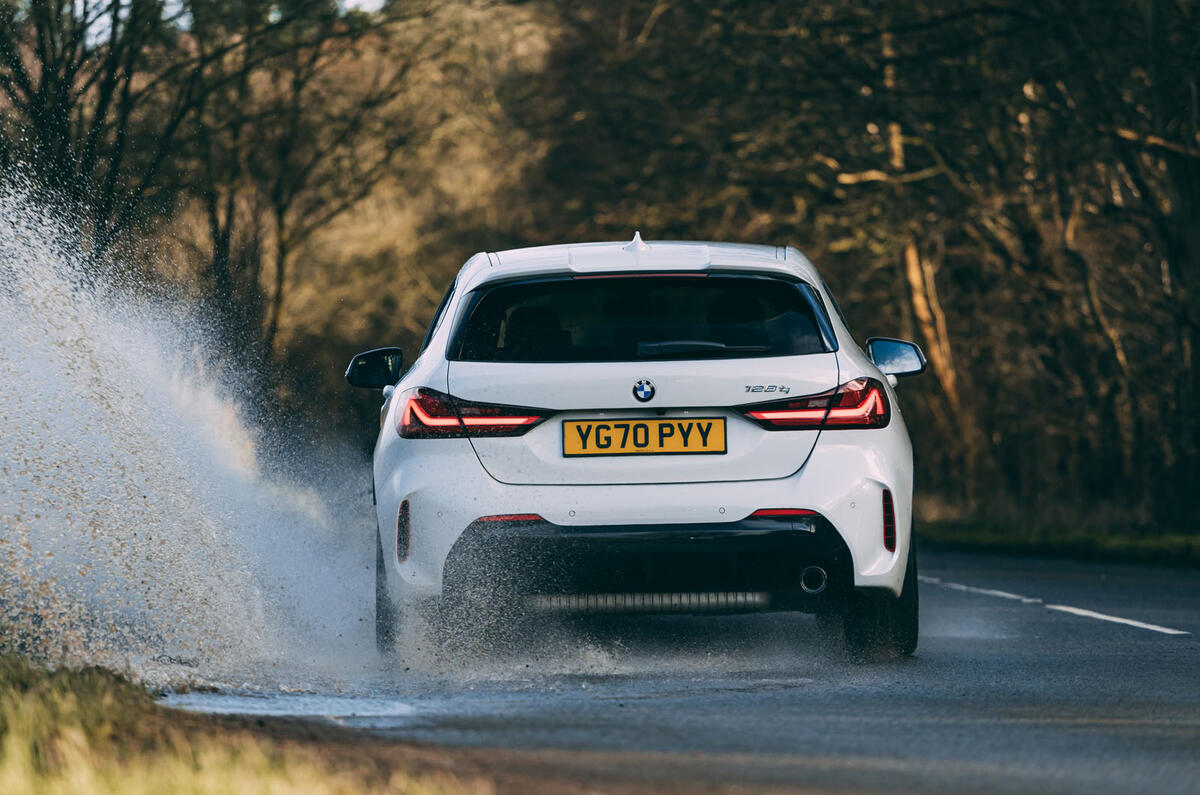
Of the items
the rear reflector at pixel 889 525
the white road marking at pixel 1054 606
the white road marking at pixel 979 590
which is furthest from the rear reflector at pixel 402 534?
the white road marking at pixel 979 590

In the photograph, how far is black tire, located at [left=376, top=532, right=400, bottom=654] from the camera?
8172 millimetres

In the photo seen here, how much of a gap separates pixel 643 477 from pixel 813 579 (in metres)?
0.78

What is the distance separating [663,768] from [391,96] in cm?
2137

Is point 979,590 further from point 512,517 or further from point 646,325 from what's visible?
point 512,517

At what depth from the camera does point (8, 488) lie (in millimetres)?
9531

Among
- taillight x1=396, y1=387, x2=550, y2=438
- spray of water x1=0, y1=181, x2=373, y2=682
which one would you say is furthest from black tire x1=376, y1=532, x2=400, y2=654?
taillight x1=396, y1=387, x2=550, y2=438

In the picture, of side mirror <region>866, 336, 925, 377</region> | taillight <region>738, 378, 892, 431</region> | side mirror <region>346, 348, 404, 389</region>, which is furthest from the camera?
side mirror <region>346, 348, 404, 389</region>

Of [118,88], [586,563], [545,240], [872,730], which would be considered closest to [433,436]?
[586,563]

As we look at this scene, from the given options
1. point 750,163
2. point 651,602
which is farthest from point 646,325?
point 750,163

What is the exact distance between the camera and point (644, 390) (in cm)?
789

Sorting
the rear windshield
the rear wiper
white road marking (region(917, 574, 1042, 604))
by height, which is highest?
the rear windshield

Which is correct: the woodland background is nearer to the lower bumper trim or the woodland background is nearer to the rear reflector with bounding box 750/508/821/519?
the lower bumper trim

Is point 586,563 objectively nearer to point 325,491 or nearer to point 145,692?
point 145,692

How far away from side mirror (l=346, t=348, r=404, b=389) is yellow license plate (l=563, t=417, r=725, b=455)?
1689 mm
